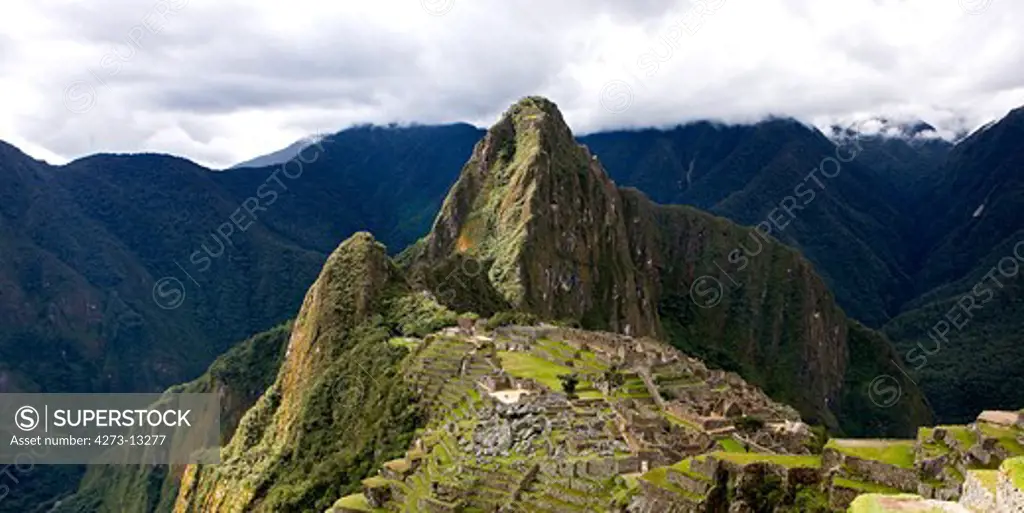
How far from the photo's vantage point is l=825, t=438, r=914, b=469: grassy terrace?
1976 centimetres

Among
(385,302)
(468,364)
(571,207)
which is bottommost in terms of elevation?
(468,364)

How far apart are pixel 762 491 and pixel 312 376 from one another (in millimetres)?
69006

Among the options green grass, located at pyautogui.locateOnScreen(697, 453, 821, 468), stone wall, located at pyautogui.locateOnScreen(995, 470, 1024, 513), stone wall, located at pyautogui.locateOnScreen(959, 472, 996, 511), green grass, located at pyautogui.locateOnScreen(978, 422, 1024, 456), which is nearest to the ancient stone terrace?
green grass, located at pyautogui.locateOnScreen(697, 453, 821, 468)

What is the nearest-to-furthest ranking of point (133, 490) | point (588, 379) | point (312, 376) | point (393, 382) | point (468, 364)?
point (588, 379) → point (468, 364) → point (393, 382) → point (312, 376) → point (133, 490)

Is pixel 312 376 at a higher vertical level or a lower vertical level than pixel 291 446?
higher

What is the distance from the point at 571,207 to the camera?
157000 millimetres

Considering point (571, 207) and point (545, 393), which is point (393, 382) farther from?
point (571, 207)

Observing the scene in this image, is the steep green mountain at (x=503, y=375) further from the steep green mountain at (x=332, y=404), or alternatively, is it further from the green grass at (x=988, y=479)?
the green grass at (x=988, y=479)

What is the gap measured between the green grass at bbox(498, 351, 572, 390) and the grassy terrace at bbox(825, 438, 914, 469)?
1147 inches

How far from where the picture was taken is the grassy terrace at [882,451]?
19761 millimetres

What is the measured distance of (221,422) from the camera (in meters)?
121

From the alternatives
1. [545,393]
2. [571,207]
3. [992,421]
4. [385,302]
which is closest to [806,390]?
[571,207]

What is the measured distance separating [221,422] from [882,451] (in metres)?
115

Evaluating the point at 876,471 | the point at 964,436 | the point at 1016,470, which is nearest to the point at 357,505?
the point at 876,471
